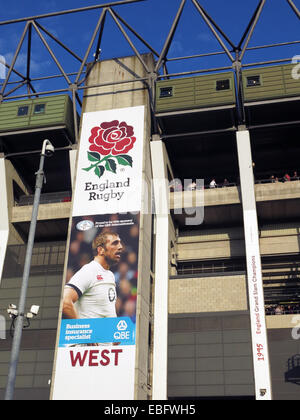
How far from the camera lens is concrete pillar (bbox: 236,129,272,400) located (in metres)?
32.3

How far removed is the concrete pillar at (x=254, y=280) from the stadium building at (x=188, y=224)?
84 mm

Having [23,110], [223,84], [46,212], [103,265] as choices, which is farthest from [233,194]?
[23,110]

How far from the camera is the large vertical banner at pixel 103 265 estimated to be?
31.7m

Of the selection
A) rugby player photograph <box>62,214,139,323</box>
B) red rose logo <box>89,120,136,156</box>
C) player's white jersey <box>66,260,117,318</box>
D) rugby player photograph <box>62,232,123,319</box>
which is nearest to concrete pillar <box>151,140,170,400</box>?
red rose logo <box>89,120,136,156</box>

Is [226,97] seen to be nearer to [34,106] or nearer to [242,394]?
[34,106]

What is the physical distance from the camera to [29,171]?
164ft

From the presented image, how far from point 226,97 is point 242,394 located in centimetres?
2401

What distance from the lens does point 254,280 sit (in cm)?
3544

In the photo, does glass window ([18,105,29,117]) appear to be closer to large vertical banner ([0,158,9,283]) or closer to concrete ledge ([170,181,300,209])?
large vertical banner ([0,158,9,283])

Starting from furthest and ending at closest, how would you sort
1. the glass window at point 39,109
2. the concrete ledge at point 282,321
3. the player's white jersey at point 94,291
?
the glass window at point 39,109 < the concrete ledge at point 282,321 < the player's white jersey at point 94,291

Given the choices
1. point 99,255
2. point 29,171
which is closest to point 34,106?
point 29,171

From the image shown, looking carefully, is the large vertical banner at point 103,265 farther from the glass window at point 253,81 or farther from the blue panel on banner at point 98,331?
the glass window at point 253,81

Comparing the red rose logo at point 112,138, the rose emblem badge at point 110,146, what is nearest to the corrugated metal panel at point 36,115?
the red rose logo at point 112,138

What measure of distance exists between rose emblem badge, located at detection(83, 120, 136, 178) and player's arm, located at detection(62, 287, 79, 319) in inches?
402
